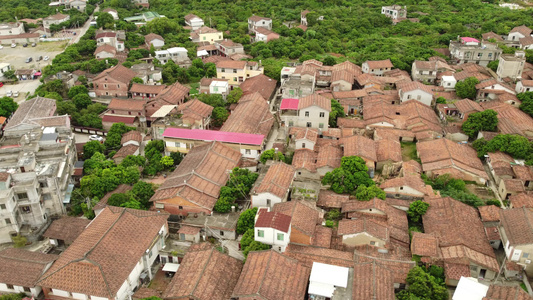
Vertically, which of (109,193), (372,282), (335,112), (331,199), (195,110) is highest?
(195,110)

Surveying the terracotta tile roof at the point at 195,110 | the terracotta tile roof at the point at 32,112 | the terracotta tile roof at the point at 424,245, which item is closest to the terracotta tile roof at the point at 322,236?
the terracotta tile roof at the point at 424,245

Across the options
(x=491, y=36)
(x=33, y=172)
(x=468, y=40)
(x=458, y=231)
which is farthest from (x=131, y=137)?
(x=491, y=36)

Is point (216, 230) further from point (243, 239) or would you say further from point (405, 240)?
point (405, 240)

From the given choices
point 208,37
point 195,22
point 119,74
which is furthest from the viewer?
point 195,22

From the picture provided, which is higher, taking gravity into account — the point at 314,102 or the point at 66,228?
the point at 314,102

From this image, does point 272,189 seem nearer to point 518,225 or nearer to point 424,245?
point 424,245

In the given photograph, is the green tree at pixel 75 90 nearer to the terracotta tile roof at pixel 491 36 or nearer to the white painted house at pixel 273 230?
the white painted house at pixel 273 230

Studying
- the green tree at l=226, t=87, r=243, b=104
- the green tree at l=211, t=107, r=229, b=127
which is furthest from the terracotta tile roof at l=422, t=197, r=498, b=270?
the green tree at l=226, t=87, r=243, b=104
